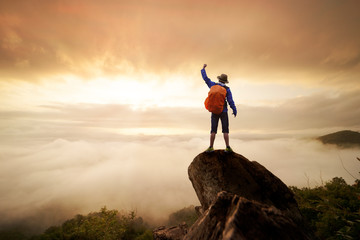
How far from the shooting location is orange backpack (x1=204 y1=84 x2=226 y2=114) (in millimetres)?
8117

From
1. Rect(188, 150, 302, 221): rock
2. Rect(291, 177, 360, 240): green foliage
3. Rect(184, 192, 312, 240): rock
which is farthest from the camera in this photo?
Rect(188, 150, 302, 221): rock

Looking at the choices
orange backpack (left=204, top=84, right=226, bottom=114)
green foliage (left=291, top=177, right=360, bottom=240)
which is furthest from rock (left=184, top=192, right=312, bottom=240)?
orange backpack (left=204, top=84, right=226, bottom=114)

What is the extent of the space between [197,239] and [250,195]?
14.2 ft

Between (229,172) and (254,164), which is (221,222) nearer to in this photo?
(229,172)

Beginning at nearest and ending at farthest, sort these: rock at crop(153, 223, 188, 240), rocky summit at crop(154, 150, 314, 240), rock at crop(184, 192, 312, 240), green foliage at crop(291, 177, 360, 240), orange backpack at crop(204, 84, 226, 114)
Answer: rock at crop(184, 192, 312, 240) → rocky summit at crop(154, 150, 314, 240) → green foliage at crop(291, 177, 360, 240) → orange backpack at crop(204, 84, 226, 114) → rock at crop(153, 223, 188, 240)

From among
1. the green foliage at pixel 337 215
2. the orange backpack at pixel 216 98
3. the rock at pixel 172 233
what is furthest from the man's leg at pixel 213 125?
the rock at pixel 172 233

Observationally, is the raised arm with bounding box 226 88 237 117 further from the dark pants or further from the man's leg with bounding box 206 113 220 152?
the man's leg with bounding box 206 113 220 152

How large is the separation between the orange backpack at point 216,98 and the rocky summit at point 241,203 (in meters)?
2.52

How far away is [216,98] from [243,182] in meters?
4.43

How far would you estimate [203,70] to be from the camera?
349 inches

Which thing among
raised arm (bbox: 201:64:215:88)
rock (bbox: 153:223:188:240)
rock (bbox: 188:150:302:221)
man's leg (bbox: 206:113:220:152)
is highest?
raised arm (bbox: 201:64:215:88)

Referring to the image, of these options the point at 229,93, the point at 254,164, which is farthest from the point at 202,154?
the point at 229,93

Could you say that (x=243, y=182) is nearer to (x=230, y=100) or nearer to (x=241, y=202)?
(x=230, y=100)

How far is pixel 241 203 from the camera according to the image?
401 centimetres
